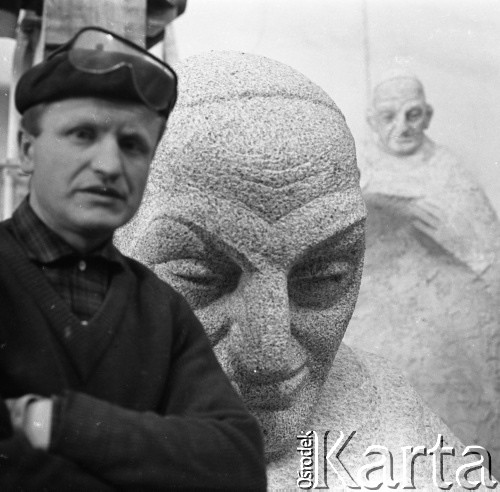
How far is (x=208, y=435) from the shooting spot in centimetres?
128

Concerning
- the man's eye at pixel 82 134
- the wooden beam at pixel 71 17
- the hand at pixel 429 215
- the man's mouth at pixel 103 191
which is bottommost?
the man's mouth at pixel 103 191

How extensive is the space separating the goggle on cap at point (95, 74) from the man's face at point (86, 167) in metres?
0.01

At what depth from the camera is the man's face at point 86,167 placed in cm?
129

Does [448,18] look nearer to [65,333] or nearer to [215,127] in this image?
[215,127]

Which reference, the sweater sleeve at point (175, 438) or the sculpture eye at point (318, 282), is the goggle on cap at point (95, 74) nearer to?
the sweater sleeve at point (175, 438)

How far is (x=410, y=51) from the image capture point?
651 cm

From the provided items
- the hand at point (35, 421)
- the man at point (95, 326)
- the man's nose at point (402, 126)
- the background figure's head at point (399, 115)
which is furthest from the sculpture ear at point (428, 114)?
the hand at point (35, 421)

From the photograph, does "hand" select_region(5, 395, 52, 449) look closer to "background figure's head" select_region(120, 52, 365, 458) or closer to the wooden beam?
the wooden beam

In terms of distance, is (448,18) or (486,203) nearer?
(486,203)

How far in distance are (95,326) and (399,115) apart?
4998mm

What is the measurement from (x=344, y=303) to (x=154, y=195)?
48 cm

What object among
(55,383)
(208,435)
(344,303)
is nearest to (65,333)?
(55,383)

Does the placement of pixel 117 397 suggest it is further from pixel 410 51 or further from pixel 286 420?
pixel 410 51

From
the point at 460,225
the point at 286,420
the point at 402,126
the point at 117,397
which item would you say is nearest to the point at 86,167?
the point at 117,397
